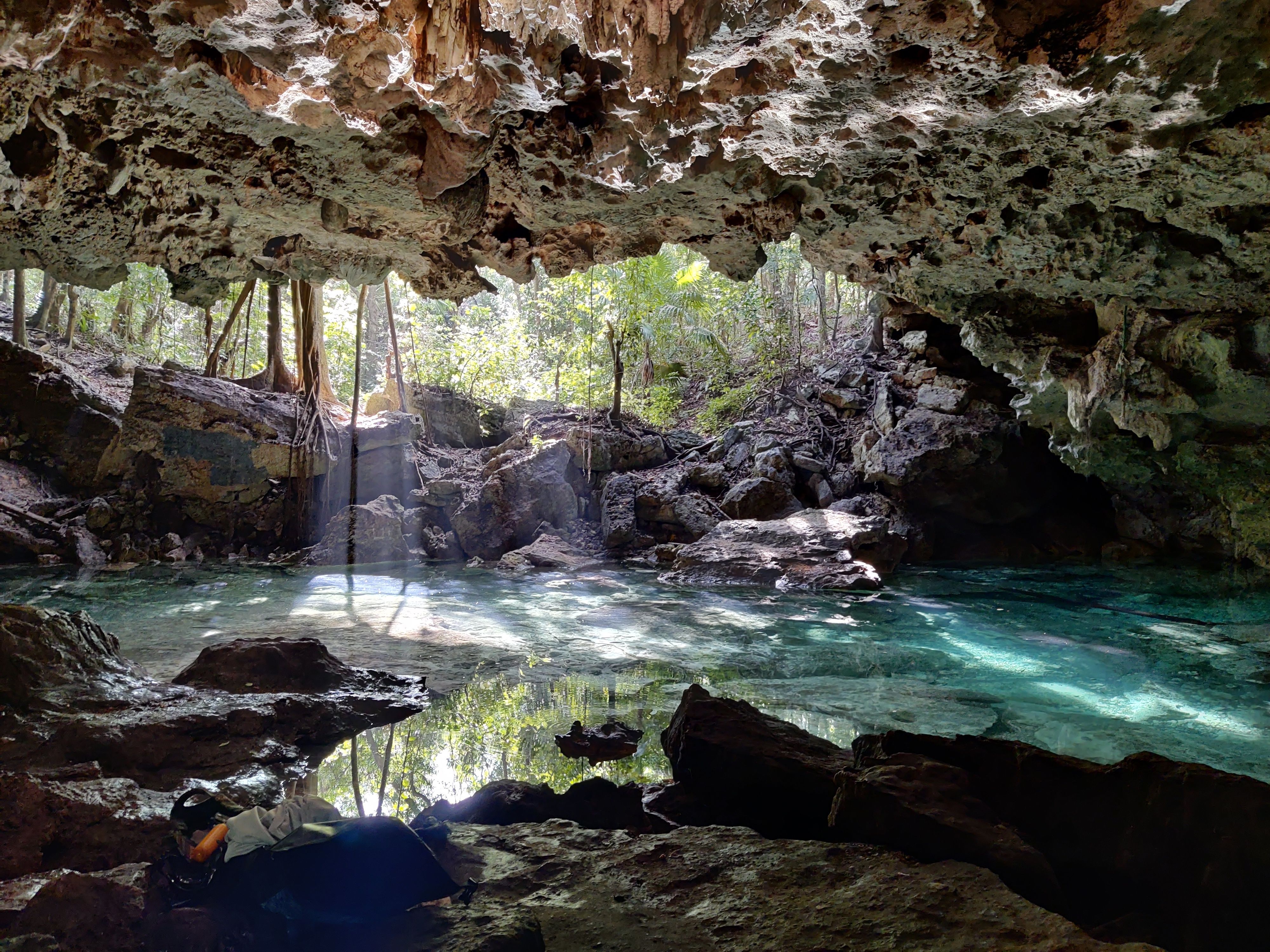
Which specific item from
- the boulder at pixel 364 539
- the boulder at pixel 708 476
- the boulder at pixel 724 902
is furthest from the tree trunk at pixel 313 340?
the boulder at pixel 724 902

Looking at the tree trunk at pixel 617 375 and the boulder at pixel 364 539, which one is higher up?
the tree trunk at pixel 617 375

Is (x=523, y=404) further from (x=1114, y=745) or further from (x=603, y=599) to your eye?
(x=1114, y=745)

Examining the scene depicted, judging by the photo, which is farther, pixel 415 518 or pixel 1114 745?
pixel 415 518

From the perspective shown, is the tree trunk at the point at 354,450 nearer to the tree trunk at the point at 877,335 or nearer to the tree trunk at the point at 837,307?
the tree trunk at the point at 877,335

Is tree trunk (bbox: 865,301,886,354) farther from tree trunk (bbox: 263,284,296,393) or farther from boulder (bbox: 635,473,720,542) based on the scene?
tree trunk (bbox: 263,284,296,393)

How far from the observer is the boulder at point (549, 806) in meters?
3.02

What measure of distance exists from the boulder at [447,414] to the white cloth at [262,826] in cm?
1306

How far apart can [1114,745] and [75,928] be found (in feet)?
14.8

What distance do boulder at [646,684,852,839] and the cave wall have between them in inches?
107

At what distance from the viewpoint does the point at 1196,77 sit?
2.78 meters

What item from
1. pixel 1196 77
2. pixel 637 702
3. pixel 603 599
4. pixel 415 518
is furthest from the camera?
pixel 415 518

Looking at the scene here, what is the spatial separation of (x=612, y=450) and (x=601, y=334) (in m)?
3.35

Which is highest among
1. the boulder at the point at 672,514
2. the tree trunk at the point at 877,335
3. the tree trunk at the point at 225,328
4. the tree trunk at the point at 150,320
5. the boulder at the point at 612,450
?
the tree trunk at the point at 150,320

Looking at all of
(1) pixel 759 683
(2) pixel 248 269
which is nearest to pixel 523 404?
(2) pixel 248 269
